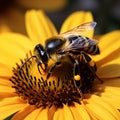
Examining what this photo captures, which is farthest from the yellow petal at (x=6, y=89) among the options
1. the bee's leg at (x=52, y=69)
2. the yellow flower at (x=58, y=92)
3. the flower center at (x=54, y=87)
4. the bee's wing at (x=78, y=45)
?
the bee's wing at (x=78, y=45)

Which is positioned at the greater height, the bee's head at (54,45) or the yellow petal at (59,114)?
the bee's head at (54,45)

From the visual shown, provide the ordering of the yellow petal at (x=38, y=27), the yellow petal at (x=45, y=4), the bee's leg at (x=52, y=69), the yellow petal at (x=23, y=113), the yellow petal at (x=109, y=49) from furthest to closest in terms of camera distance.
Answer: the yellow petal at (x=45, y=4), the yellow petal at (x=38, y=27), the yellow petal at (x=109, y=49), the bee's leg at (x=52, y=69), the yellow petal at (x=23, y=113)

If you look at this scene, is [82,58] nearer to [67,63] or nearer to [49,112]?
[67,63]

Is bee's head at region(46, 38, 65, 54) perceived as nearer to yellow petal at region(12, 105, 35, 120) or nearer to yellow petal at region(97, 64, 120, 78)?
yellow petal at region(12, 105, 35, 120)

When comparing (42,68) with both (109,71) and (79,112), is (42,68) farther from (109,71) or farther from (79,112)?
(109,71)

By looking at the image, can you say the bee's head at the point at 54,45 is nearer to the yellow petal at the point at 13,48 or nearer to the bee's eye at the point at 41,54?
the bee's eye at the point at 41,54

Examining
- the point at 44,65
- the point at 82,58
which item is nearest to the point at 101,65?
the point at 82,58

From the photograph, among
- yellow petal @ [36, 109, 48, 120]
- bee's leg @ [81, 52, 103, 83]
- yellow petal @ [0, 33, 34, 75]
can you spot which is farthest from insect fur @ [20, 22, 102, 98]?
yellow petal @ [0, 33, 34, 75]
